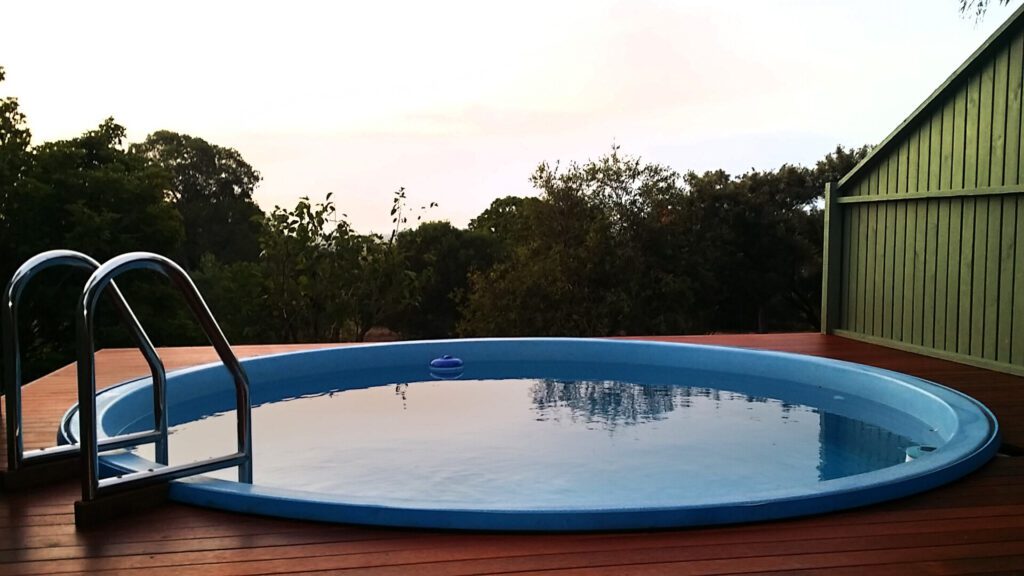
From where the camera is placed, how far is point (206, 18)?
12602 mm

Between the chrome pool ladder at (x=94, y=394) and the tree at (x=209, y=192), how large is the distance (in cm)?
1508

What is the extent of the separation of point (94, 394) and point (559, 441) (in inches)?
105

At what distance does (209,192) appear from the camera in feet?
63.6

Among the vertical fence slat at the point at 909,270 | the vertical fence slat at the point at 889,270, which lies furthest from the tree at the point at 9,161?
the vertical fence slat at the point at 909,270

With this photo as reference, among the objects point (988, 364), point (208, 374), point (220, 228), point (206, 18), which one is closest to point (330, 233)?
point (206, 18)

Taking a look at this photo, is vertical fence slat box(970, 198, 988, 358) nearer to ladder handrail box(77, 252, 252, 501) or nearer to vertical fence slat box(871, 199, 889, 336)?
vertical fence slat box(871, 199, 889, 336)

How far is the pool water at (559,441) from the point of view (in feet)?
12.6

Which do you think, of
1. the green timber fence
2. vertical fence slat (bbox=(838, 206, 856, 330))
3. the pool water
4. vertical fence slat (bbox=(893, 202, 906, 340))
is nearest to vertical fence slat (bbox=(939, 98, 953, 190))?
the green timber fence

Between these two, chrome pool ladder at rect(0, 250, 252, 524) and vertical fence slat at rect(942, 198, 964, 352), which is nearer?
chrome pool ladder at rect(0, 250, 252, 524)

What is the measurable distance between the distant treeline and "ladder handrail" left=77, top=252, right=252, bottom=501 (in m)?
7.66

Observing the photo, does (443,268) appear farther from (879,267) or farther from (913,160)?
(913,160)

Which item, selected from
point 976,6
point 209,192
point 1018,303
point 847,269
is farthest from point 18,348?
point 209,192

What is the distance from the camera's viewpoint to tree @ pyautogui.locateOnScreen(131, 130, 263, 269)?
17969 mm

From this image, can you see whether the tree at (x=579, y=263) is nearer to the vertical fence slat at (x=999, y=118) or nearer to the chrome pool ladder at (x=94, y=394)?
the vertical fence slat at (x=999, y=118)
